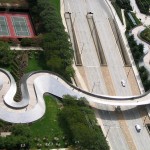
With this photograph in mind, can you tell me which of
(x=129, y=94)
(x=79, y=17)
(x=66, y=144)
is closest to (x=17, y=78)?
(x=66, y=144)

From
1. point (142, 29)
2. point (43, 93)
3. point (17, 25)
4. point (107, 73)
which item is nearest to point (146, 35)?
point (142, 29)

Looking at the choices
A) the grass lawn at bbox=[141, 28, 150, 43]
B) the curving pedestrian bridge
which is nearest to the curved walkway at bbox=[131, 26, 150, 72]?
the grass lawn at bbox=[141, 28, 150, 43]

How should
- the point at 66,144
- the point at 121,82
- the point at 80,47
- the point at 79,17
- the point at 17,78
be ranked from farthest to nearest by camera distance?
the point at 79,17 < the point at 80,47 < the point at 121,82 < the point at 17,78 < the point at 66,144

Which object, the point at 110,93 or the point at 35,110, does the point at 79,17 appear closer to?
the point at 110,93

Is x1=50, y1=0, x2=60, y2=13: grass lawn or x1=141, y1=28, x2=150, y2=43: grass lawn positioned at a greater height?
x1=50, y1=0, x2=60, y2=13: grass lawn

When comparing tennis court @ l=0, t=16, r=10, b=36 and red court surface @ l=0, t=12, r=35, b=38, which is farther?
red court surface @ l=0, t=12, r=35, b=38

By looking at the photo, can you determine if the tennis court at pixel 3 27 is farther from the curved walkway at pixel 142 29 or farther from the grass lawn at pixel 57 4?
the curved walkway at pixel 142 29

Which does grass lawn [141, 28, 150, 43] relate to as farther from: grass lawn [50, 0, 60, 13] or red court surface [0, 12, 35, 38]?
red court surface [0, 12, 35, 38]
